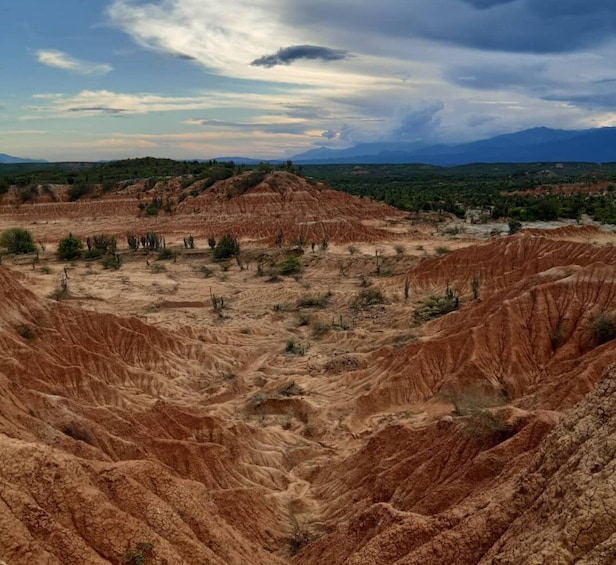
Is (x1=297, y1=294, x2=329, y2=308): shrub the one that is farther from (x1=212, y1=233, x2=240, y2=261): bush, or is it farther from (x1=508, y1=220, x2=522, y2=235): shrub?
(x1=508, y1=220, x2=522, y2=235): shrub

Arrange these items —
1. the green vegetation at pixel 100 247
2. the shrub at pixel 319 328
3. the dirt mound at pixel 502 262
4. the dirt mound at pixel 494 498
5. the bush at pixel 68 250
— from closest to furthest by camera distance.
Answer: the dirt mound at pixel 494 498 < the shrub at pixel 319 328 < the dirt mound at pixel 502 262 < the bush at pixel 68 250 < the green vegetation at pixel 100 247

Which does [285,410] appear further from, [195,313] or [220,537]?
[195,313]

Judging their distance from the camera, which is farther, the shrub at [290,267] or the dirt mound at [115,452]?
the shrub at [290,267]

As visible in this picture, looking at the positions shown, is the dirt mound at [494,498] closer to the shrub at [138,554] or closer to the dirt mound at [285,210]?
the shrub at [138,554]

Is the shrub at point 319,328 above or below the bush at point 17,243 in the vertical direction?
below

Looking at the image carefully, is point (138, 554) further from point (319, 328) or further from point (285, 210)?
point (285, 210)

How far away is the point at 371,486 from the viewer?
15594mm

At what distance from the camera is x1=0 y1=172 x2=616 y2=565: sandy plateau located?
10.0 m

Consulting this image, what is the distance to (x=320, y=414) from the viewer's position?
23375 millimetres

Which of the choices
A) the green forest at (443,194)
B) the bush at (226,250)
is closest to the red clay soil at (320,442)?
the bush at (226,250)

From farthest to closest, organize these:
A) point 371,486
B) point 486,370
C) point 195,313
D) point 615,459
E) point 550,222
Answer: point 550,222, point 195,313, point 486,370, point 371,486, point 615,459

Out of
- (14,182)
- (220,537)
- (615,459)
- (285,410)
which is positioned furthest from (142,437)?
(14,182)

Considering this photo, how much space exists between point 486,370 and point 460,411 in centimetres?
498

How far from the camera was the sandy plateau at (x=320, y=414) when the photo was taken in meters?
10.0
